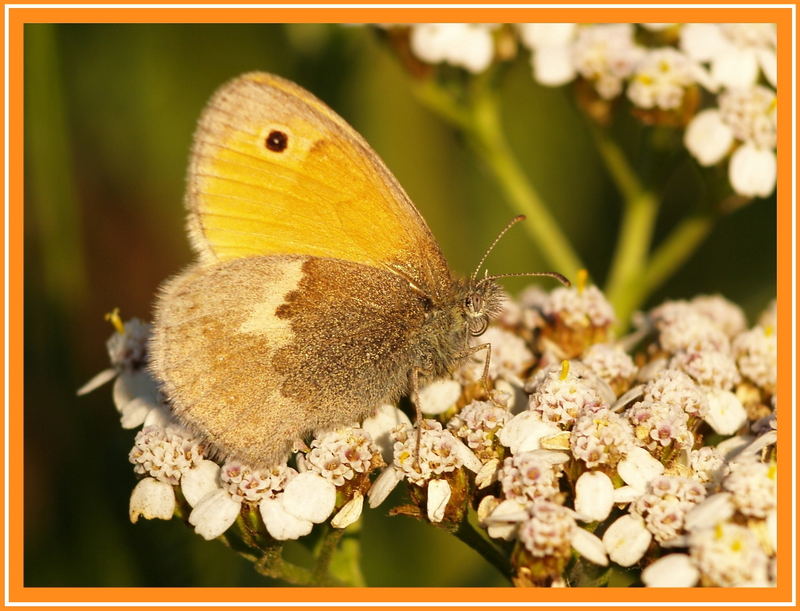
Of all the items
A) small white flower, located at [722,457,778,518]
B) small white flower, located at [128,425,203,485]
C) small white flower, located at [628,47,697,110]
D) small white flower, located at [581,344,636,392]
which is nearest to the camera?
small white flower, located at [722,457,778,518]

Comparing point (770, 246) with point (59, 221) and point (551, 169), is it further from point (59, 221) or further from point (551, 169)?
point (59, 221)

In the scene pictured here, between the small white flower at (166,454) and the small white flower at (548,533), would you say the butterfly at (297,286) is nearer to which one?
the small white flower at (166,454)

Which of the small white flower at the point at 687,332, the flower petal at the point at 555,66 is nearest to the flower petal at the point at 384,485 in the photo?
the small white flower at the point at 687,332

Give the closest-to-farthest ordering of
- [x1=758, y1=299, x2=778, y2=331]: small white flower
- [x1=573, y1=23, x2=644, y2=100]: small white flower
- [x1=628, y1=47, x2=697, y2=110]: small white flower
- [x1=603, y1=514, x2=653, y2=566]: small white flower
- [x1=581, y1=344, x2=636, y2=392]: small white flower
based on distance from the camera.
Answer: [x1=603, y1=514, x2=653, y2=566]: small white flower, [x1=581, y1=344, x2=636, y2=392]: small white flower, [x1=758, y1=299, x2=778, y2=331]: small white flower, [x1=628, y1=47, x2=697, y2=110]: small white flower, [x1=573, y1=23, x2=644, y2=100]: small white flower

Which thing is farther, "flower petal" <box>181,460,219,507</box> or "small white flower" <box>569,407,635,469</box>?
"flower petal" <box>181,460,219,507</box>

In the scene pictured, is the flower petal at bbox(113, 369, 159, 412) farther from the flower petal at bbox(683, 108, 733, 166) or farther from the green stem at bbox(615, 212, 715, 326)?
the flower petal at bbox(683, 108, 733, 166)

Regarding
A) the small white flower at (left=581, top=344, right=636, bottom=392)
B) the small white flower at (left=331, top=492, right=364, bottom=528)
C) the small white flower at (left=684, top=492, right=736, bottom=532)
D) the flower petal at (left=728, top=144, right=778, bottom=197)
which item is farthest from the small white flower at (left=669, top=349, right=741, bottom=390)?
the small white flower at (left=331, top=492, right=364, bottom=528)

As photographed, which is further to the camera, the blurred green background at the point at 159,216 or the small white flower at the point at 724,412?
the blurred green background at the point at 159,216
